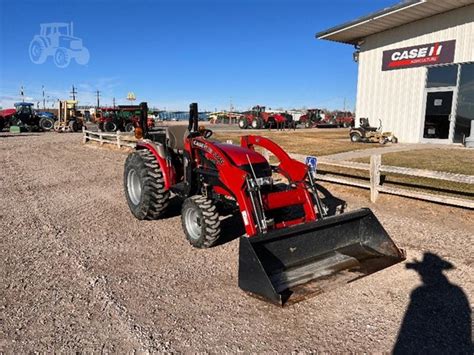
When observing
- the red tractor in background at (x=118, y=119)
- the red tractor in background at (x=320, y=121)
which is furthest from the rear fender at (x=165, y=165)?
the red tractor in background at (x=320, y=121)

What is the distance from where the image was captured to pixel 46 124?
28438 millimetres

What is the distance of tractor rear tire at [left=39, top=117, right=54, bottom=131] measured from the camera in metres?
28.3

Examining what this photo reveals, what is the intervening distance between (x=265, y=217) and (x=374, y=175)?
3.73m

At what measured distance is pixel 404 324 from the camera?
3.05 metres

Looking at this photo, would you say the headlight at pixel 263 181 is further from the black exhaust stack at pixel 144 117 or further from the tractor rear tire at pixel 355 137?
the tractor rear tire at pixel 355 137

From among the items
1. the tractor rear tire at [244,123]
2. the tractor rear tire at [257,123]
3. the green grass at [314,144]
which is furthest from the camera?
the tractor rear tire at [244,123]

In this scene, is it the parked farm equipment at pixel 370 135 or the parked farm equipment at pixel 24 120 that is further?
the parked farm equipment at pixel 24 120

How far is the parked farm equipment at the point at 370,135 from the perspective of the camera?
15.8 m

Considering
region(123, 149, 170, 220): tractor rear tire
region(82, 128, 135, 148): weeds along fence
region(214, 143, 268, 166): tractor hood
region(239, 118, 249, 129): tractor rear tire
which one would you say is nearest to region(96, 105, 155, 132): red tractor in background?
region(82, 128, 135, 148): weeds along fence

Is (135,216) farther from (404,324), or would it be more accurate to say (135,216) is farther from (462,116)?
(462,116)

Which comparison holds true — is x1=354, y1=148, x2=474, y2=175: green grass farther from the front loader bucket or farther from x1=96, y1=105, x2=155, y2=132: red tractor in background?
x1=96, y1=105, x2=155, y2=132: red tractor in background

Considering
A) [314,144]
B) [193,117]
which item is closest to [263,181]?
[193,117]

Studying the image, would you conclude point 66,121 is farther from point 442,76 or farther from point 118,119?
point 442,76

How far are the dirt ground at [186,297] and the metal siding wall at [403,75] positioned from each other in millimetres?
10583
